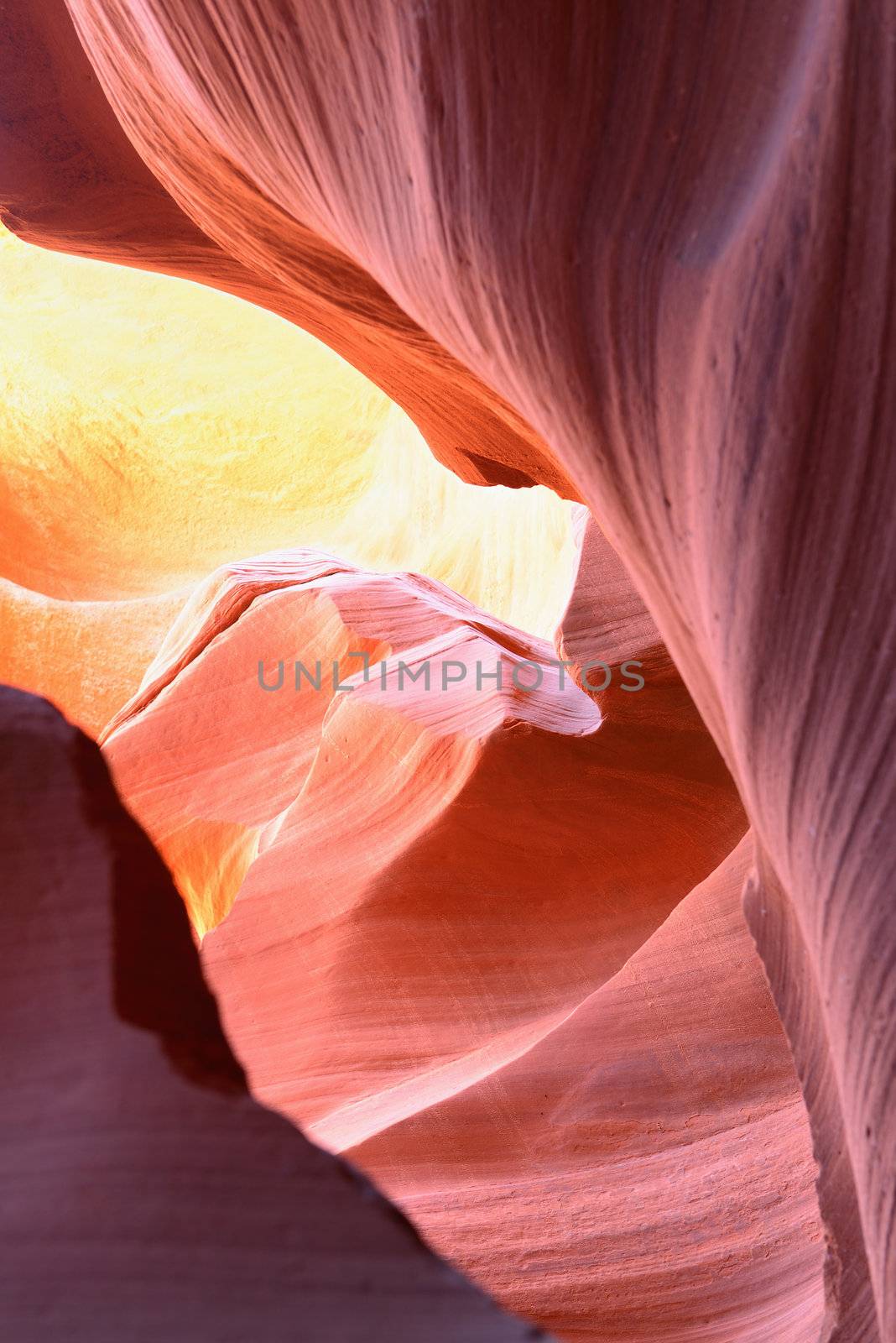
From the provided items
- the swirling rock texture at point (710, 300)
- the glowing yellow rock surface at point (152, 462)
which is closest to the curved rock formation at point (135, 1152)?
the swirling rock texture at point (710, 300)

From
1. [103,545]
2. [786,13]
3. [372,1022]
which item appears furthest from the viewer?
[103,545]

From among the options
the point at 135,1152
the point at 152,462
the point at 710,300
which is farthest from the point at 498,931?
the point at 152,462

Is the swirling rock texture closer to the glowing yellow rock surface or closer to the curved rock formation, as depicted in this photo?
the curved rock formation

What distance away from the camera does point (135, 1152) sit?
41 centimetres

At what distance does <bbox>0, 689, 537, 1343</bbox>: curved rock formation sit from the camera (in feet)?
1.26

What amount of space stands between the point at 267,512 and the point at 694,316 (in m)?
4.72

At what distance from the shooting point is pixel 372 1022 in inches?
99.2

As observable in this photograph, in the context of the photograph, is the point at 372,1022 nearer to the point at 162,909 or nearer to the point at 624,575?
the point at 624,575

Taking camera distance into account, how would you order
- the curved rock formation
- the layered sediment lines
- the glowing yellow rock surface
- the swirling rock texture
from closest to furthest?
1. the curved rock formation
2. the swirling rock texture
3. the layered sediment lines
4. the glowing yellow rock surface

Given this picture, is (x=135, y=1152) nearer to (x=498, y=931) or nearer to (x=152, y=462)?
(x=498, y=931)

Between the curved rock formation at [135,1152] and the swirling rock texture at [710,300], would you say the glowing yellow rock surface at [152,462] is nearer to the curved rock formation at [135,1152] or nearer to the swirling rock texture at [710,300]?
the swirling rock texture at [710,300]

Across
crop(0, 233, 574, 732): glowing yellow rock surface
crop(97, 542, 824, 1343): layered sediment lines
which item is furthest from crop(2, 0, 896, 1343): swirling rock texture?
crop(0, 233, 574, 732): glowing yellow rock surface

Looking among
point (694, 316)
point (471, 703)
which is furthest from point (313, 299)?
point (694, 316)

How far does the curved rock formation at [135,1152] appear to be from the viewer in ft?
1.26
